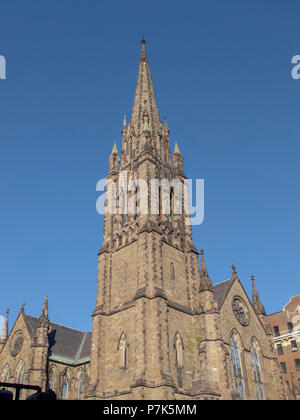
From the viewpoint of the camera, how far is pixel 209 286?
117ft

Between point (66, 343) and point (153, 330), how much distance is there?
62.8 feet

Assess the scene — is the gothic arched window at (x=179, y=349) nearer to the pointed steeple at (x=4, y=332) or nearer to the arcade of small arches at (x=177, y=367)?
the arcade of small arches at (x=177, y=367)

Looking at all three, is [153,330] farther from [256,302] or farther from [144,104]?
[144,104]

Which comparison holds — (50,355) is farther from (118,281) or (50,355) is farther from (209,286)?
(209,286)

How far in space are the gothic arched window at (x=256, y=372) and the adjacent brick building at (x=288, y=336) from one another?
17.8 metres

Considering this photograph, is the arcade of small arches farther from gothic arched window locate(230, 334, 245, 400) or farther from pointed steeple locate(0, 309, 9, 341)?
pointed steeple locate(0, 309, 9, 341)

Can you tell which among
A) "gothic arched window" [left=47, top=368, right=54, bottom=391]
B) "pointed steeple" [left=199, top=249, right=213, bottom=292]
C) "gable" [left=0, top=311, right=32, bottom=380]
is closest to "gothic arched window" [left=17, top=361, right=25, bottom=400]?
"gable" [left=0, top=311, right=32, bottom=380]

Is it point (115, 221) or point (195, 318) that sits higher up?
point (115, 221)

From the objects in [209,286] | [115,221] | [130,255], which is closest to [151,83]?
[115,221]

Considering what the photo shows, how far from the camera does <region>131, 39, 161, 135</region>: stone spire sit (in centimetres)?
4959

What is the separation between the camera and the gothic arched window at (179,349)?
3256 centimetres

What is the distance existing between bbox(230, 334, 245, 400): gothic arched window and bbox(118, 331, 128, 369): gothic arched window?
9.14m

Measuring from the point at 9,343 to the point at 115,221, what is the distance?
17.7 metres

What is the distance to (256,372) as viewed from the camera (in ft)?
120
